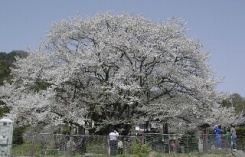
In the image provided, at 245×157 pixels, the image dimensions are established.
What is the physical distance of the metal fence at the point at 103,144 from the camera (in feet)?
53.6

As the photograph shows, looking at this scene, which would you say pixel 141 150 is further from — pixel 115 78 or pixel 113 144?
pixel 115 78

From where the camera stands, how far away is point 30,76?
82.0ft

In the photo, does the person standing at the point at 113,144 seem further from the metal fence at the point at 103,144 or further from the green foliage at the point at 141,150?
the green foliage at the point at 141,150

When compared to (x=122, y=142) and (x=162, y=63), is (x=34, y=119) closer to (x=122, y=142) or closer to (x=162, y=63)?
(x=122, y=142)

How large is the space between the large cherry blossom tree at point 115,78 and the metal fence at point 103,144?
14.7ft

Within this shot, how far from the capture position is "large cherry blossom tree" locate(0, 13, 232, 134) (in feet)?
75.2

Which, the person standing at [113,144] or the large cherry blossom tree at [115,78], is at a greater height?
the large cherry blossom tree at [115,78]

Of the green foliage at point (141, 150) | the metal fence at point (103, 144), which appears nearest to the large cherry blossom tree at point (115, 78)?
the metal fence at point (103, 144)

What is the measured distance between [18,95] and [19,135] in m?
5.17

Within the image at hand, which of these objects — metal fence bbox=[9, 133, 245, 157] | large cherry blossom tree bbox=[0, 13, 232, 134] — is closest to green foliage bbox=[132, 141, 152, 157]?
metal fence bbox=[9, 133, 245, 157]

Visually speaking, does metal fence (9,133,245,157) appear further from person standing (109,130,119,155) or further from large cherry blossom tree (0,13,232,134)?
large cherry blossom tree (0,13,232,134)

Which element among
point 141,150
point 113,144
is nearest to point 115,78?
point 113,144

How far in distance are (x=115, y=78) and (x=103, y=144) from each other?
6151 mm

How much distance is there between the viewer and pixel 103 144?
1731 cm
